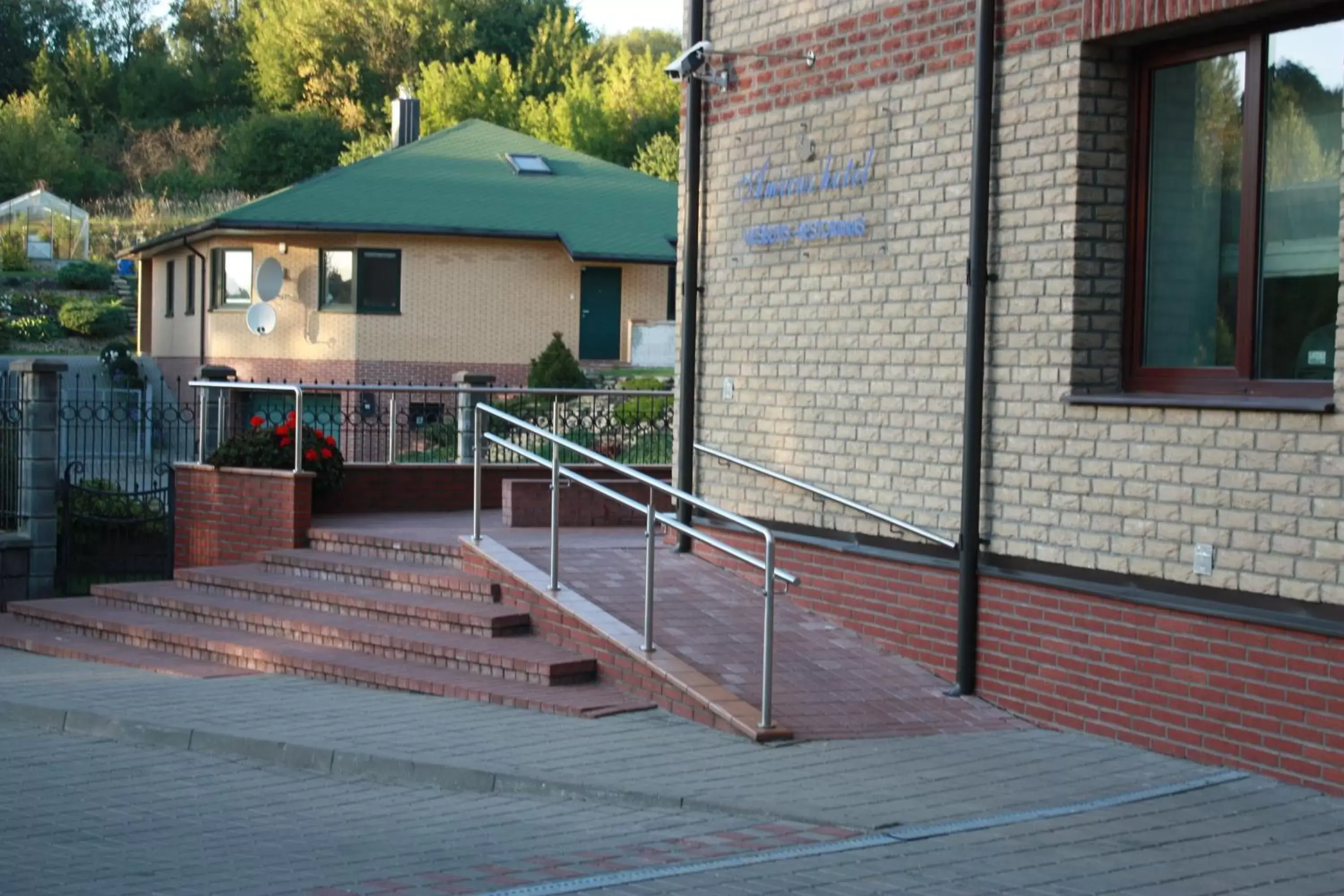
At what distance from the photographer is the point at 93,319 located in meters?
46.2

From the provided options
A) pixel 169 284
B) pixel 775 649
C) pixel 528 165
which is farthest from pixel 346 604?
pixel 169 284

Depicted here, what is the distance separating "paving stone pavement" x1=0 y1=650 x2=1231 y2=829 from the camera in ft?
25.0

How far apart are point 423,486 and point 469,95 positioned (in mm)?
53997

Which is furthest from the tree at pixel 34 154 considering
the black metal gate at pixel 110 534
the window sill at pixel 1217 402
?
the window sill at pixel 1217 402

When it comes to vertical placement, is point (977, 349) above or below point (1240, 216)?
below

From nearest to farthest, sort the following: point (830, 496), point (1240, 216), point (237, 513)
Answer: point (1240, 216) < point (830, 496) < point (237, 513)

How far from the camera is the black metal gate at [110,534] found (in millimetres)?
15953

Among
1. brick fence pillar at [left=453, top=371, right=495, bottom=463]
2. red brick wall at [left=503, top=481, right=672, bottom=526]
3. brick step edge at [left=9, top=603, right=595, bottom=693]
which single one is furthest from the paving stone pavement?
brick fence pillar at [left=453, top=371, right=495, bottom=463]

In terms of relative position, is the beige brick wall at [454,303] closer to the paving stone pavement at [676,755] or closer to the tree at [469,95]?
Result: the paving stone pavement at [676,755]

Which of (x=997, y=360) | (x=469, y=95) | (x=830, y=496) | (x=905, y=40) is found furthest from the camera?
(x=469, y=95)

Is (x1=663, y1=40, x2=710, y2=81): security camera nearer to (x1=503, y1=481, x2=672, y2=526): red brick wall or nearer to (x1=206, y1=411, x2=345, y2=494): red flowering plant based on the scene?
(x1=503, y1=481, x2=672, y2=526): red brick wall

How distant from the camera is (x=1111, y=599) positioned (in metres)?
8.84

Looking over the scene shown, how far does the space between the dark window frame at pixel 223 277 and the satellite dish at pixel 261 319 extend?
321 centimetres

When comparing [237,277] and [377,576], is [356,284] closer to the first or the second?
[237,277]
